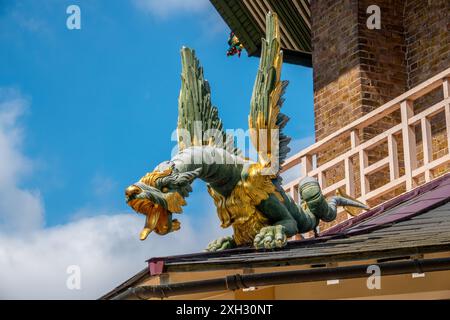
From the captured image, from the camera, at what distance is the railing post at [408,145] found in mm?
13531

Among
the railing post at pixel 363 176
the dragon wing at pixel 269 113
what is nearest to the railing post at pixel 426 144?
the railing post at pixel 363 176

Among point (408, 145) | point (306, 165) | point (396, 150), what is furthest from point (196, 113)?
point (306, 165)

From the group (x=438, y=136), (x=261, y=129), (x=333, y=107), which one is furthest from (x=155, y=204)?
(x=333, y=107)

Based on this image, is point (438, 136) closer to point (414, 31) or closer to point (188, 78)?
point (414, 31)

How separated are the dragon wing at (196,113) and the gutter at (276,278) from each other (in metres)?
1.56

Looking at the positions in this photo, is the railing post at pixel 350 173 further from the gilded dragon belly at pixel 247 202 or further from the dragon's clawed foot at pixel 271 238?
the dragon's clawed foot at pixel 271 238

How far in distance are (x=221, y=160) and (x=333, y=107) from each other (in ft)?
27.1

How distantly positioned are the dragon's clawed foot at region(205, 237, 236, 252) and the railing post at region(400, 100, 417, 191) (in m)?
3.66

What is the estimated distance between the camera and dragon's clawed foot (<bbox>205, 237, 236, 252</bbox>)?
33.5 feet

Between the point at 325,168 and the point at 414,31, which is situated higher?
the point at 414,31

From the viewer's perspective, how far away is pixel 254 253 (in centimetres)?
938

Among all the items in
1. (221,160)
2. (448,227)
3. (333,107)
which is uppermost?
(333,107)

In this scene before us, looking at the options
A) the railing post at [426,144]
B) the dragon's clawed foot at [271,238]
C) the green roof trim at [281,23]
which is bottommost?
the dragon's clawed foot at [271,238]
